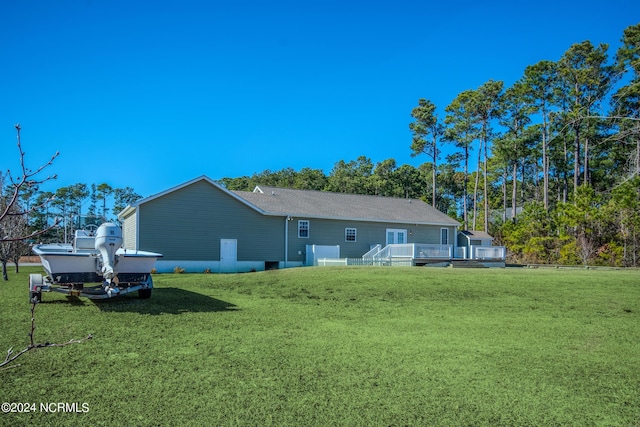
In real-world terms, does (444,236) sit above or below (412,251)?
above

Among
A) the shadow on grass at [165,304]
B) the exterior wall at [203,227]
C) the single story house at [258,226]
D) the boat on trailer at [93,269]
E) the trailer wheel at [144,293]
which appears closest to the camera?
the boat on trailer at [93,269]

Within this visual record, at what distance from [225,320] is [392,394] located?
15.9ft

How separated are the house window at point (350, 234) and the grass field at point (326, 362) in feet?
55.8

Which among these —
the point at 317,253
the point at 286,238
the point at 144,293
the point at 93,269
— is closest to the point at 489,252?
the point at 317,253

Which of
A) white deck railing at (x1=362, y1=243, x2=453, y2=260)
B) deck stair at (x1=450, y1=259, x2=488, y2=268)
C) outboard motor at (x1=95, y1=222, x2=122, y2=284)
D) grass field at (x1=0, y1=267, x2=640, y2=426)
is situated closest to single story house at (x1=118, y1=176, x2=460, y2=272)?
white deck railing at (x1=362, y1=243, x2=453, y2=260)

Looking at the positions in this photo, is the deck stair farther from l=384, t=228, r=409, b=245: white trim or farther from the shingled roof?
the shingled roof

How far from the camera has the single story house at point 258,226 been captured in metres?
23.8

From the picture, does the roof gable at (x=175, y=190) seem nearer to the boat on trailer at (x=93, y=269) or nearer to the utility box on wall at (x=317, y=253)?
the utility box on wall at (x=317, y=253)

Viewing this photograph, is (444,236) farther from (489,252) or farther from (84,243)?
(84,243)

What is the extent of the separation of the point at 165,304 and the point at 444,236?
26.1 meters

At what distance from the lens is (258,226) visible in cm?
2656

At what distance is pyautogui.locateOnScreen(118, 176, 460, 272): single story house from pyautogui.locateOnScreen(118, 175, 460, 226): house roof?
0.07 meters

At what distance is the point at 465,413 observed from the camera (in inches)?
179

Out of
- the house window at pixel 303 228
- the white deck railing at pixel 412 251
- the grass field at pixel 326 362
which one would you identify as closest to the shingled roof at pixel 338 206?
the house window at pixel 303 228
